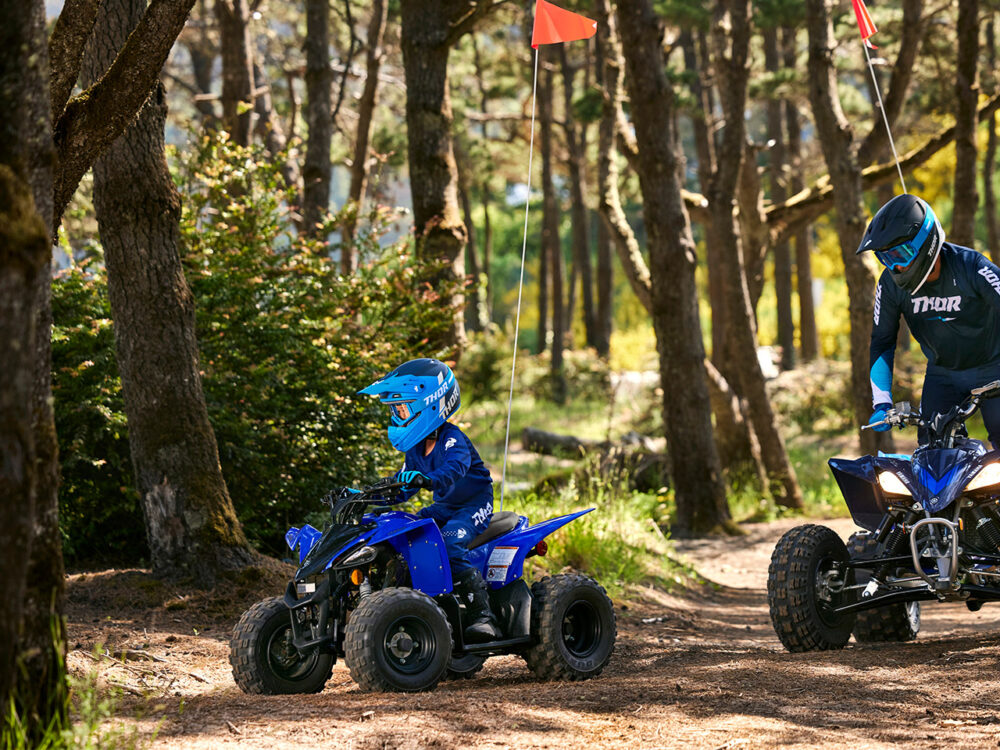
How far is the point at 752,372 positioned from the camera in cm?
1568

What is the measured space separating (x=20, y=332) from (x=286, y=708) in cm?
208

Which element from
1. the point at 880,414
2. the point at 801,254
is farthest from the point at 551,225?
the point at 880,414

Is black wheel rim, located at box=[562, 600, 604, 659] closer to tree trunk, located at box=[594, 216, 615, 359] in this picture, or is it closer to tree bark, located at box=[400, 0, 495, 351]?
tree bark, located at box=[400, 0, 495, 351]

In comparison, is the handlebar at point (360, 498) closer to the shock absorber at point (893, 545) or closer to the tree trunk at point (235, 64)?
the shock absorber at point (893, 545)

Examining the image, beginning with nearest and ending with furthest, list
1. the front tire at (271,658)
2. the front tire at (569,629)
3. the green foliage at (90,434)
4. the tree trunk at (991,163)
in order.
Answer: the front tire at (271,658), the front tire at (569,629), the green foliage at (90,434), the tree trunk at (991,163)

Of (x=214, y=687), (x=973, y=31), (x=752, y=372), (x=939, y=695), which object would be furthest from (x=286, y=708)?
(x=973, y=31)

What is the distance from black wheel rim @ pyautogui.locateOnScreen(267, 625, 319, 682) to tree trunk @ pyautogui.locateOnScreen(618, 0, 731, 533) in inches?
340

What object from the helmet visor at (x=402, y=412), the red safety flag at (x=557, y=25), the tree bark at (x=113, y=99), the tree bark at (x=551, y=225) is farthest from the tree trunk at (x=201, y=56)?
the helmet visor at (x=402, y=412)

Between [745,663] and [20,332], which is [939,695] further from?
[20,332]

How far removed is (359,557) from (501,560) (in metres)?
0.85

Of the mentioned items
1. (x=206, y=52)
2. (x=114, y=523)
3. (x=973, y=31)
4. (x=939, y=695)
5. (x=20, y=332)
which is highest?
(x=206, y=52)

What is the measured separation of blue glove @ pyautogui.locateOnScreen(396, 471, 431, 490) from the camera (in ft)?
17.9

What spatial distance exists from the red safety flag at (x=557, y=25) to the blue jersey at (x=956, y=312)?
3480mm

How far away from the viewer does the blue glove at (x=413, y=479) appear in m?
5.46
